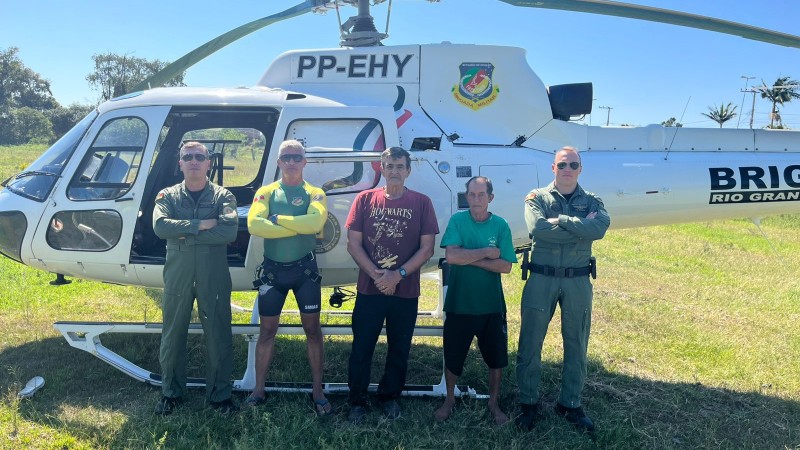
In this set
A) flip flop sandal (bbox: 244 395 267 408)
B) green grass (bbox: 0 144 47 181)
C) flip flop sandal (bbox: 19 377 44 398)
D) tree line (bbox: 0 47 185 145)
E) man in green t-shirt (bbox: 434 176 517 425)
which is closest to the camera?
man in green t-shirt (bbox: 434 176 517 425)

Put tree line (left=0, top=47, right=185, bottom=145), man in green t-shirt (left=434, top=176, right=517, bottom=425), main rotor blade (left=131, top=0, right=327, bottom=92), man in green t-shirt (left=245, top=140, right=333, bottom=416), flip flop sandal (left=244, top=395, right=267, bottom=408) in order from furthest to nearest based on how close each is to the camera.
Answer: tree line (left=0, top=47, right=185, bottom=145) → main rotor blade (left=131, top=0, right=327, bottom=92) → flip flop sandal (left=244, top=395, right=267, bottom=408) → man in green t-shirt (left=245, top=140, right=333, bottom=416) → man in green t-shirt (left=434, top=176, right=517, bottom=425)

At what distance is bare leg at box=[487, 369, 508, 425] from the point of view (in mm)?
3789

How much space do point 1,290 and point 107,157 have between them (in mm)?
3781

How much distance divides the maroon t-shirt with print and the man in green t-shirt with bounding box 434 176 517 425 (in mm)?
205

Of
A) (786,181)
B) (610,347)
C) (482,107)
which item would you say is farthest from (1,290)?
(786,181)

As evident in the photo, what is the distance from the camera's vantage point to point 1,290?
6.75 meters

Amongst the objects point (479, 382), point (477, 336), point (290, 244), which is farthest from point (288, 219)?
point (479, 382)

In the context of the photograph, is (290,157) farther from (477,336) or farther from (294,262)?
(477,336)

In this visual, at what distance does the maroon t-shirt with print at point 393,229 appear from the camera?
3586 millimetres

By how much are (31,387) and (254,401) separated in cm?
180

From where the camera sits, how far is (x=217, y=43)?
481 cm

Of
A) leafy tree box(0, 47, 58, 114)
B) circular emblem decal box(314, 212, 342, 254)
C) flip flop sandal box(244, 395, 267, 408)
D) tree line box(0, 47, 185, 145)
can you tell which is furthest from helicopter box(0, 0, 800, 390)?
leafy tree box(0, 47, 58, 114)

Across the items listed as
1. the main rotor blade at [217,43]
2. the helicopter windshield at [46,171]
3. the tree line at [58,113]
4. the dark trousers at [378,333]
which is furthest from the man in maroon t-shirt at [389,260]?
the tree line at [58,113]

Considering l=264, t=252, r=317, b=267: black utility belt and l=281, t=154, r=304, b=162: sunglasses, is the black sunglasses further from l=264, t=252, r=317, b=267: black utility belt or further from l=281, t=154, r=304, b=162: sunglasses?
l=264, t=252, r=317, b=267: black utility belt
